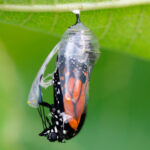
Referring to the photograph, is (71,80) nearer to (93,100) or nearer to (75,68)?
(75,68)

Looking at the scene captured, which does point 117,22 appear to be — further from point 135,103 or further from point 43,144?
point 43,144

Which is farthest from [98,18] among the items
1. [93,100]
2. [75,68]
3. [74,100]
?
[93,100]

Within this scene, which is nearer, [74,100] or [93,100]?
[74,100]

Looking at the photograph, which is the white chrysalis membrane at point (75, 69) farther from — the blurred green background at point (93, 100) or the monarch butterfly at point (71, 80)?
the blurred green background at point (93, 100)

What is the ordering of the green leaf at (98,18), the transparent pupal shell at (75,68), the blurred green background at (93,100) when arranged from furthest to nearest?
the blurred green background at (93,100) → the transparent pupal shell at (75,68) → the green leaf at (98,18)

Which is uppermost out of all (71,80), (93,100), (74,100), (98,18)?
(98,18)

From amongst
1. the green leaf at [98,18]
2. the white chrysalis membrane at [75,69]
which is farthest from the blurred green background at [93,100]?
the white chrysalis membrane at [75,69]

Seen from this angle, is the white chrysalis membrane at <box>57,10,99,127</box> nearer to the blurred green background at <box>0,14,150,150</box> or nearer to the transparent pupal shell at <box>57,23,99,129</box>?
the transparent pupal shell at <box>57,23,99,129</box>
